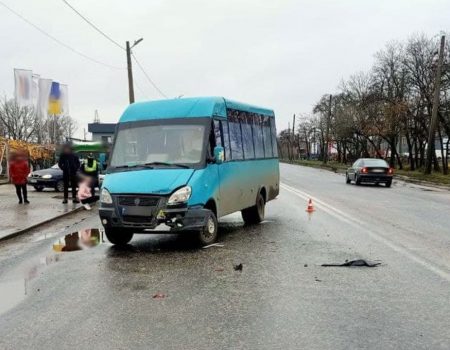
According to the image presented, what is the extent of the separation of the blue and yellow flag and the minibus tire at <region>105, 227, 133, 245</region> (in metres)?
26.3

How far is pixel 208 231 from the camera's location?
917 centimetres

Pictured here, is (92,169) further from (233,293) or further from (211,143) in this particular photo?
(233,293)

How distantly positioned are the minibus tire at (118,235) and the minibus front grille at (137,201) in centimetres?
70

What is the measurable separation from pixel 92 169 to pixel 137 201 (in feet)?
35.1

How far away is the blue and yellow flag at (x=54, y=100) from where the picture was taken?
3359 centimetres

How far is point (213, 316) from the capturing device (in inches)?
202

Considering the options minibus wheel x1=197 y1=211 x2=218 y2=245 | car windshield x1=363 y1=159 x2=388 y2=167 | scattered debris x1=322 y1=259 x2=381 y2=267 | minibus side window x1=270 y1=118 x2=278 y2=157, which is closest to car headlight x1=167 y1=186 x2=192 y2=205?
minibus wheel x1=197 y1=211 x2=218 y2=245

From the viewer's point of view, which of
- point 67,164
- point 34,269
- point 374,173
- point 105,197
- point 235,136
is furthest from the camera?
point 374,173

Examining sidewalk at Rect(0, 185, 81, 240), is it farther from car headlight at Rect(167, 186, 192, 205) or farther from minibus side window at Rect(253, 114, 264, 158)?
minibus side window at Rect(253, 114, 264, 158)

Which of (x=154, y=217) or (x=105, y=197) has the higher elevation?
(x=105, y=197)

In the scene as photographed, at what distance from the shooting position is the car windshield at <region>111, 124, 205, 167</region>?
9.20 meters

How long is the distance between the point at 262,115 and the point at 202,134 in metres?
4.13

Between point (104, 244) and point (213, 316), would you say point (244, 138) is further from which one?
point (213, 316)

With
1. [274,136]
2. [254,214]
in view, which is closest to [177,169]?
[254,214]
